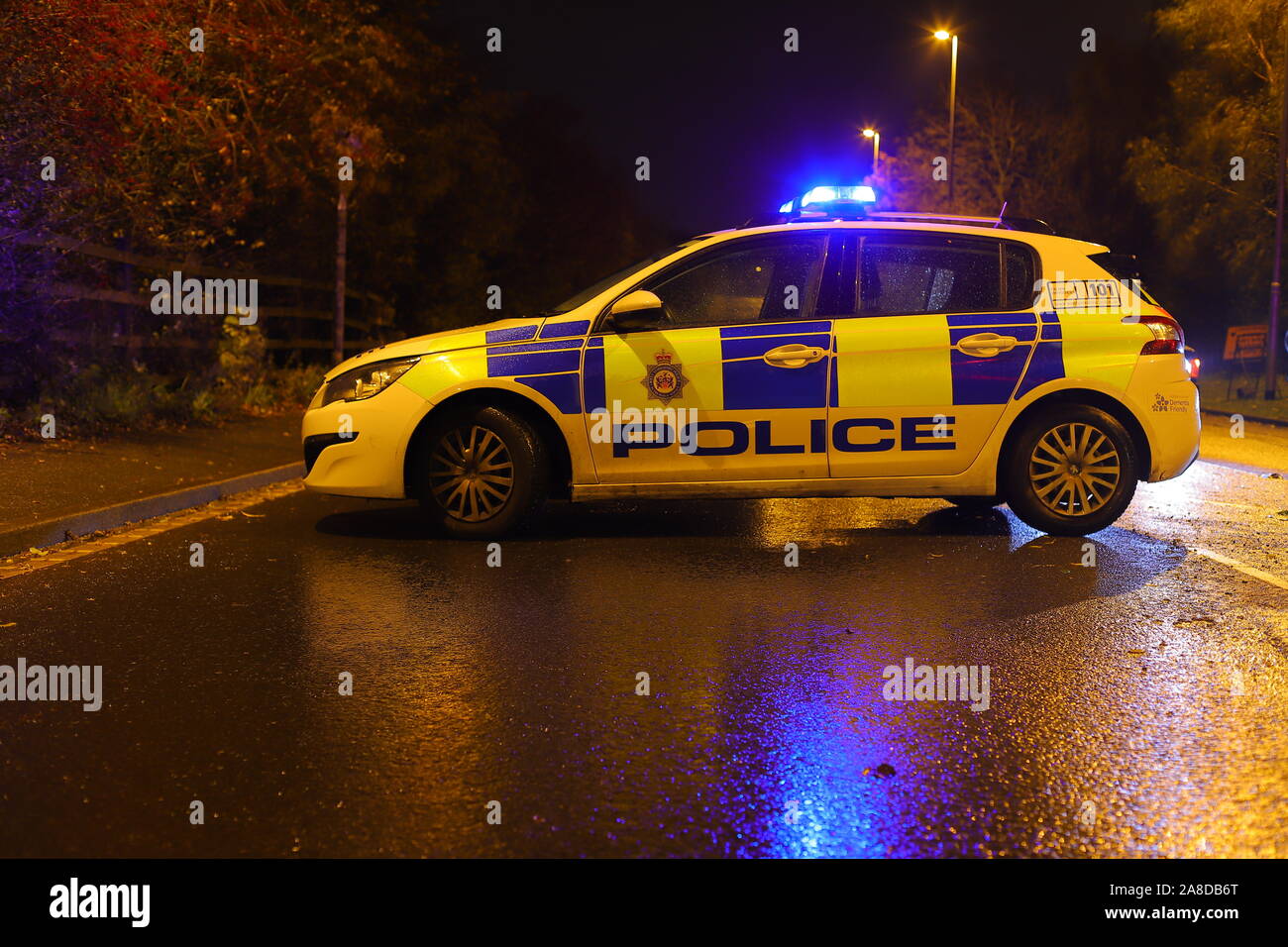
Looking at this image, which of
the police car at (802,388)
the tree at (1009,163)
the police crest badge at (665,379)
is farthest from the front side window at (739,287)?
the tree at (1009,163)

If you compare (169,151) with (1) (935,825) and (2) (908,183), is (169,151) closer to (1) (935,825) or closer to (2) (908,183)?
(1) (935,825)

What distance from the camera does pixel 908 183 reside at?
4969 cm

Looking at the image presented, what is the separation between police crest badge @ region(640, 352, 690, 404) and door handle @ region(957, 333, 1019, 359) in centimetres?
166

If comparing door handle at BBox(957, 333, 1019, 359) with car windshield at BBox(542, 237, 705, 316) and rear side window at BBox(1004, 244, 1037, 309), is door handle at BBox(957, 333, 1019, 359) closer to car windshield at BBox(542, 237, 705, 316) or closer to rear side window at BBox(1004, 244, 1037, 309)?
rear side window at BBox(1004, 244, 1037, 309)

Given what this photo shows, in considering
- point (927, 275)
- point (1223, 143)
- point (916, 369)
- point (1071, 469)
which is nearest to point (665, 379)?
point (916, 369)

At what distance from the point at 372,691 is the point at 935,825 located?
7.33ft

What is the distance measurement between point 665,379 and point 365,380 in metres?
1.82

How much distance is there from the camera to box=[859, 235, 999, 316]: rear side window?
27.1 feet

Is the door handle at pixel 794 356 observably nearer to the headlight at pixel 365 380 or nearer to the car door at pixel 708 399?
the car door at pixel 708 399

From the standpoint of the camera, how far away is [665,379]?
26.4 feet

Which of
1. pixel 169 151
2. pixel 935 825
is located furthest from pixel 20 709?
pixel 169 151

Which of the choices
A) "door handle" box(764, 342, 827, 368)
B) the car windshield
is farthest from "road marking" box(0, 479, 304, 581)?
"door handle" box(764, 342, 827, 368)

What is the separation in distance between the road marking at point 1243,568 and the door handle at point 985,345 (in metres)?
1.61

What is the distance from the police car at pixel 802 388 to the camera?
8.09 meters
